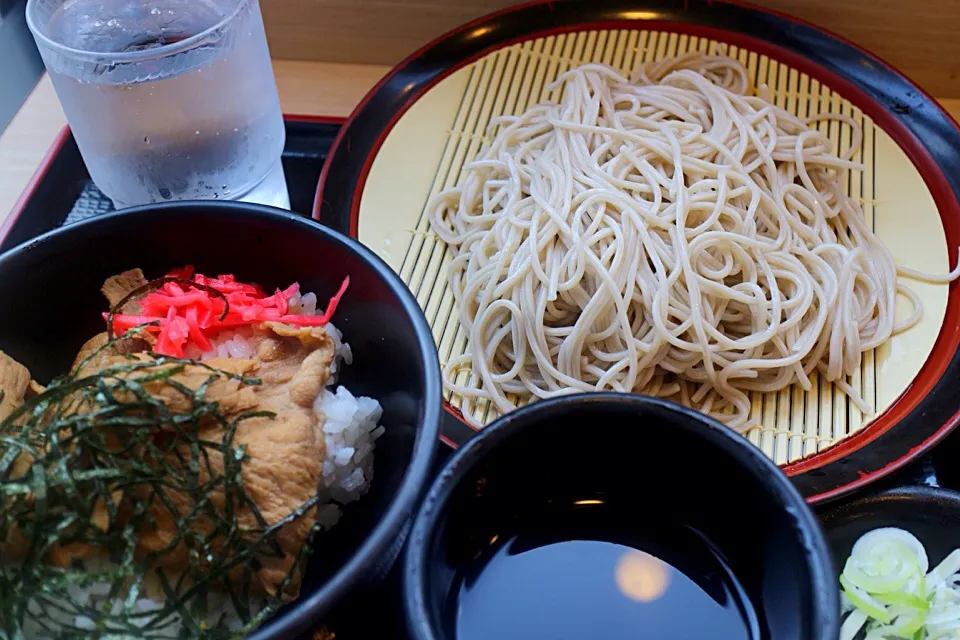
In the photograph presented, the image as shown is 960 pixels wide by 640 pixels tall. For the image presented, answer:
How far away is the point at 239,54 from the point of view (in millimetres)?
1299

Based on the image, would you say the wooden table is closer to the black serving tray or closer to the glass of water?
the black serving tray

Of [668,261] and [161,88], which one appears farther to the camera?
[668,261]

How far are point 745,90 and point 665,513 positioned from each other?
3.59 ft

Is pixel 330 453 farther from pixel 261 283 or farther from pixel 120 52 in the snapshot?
pixel 120 52

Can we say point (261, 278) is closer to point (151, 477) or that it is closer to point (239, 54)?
point (151, 477)

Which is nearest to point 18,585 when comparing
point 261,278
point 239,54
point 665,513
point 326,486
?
point 326,486

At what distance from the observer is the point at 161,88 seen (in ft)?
4.05

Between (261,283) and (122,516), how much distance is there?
1.19 ft

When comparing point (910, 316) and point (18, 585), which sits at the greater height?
point (18, 585)

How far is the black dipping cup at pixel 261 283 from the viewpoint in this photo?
2.82 feet

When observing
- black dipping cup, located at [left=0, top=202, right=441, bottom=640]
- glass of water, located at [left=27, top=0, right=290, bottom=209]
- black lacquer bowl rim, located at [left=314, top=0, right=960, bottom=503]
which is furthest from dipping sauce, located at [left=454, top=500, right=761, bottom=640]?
glass of water, located at [left=27, top=0, right=290, bottom=209]

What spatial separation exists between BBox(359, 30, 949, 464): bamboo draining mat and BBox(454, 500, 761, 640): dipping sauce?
39 centimetres

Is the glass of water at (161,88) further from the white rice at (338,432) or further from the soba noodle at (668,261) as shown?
the white rice at (338,432)

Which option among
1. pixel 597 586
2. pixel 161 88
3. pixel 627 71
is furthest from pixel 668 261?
pixel 161 88
